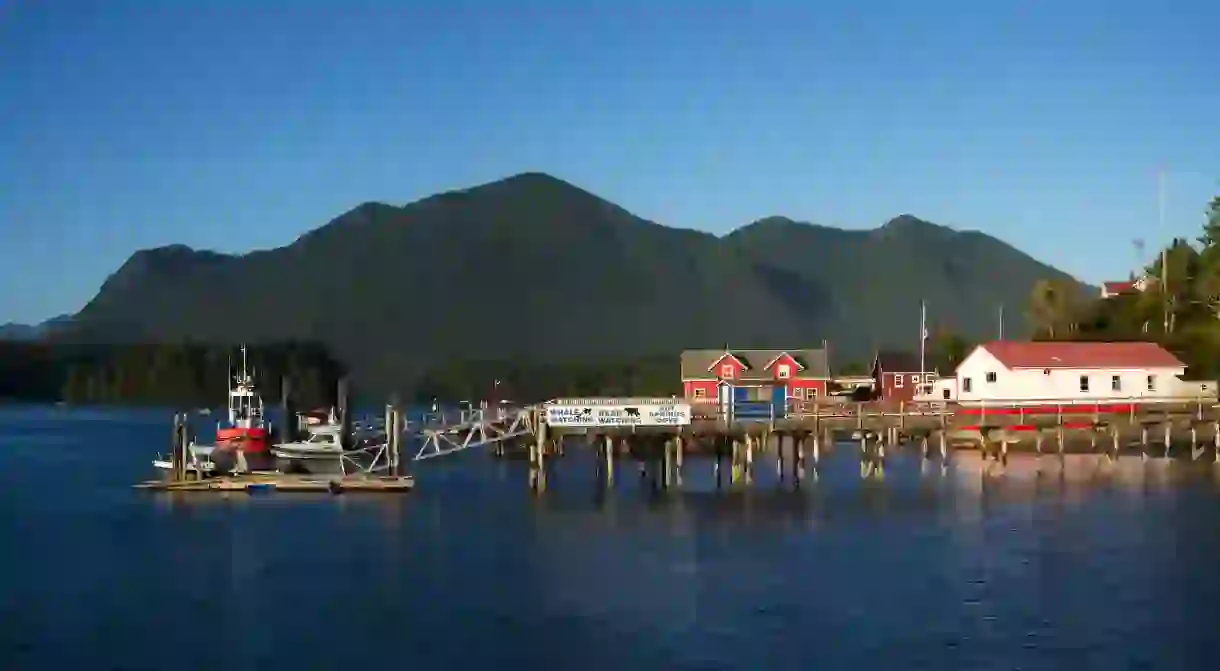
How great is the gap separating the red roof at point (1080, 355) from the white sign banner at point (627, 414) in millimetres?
27191

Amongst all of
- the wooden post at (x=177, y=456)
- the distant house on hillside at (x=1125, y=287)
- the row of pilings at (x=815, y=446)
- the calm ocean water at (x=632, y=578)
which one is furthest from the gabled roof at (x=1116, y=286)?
the wooden post at (x=177, y=456)

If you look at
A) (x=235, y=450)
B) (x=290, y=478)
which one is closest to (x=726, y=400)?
(x=290, y=478)

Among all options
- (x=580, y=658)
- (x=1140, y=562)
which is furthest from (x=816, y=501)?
(x=580, y=658)

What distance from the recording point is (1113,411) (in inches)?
2657

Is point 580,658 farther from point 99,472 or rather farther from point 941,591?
point 99,472

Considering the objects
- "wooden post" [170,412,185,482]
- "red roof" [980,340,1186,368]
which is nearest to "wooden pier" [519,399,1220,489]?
"red roof" [980,340,1186,368]

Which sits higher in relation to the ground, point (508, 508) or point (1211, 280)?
point (1211, 280)

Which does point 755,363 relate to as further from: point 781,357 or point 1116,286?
point 1116,286

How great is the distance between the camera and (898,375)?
346 ft

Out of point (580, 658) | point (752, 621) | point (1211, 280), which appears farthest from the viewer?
point (1211, 280)

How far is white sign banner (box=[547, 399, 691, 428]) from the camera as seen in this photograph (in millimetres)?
56750

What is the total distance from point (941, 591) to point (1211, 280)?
64.2 meters

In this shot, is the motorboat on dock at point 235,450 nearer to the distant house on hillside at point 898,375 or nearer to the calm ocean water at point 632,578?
the calm ocean water at point 632,578

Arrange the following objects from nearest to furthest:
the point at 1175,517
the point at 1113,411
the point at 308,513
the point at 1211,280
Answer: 1. the point at 1175,517
2. the point at 308,513
3. the point at 1113,411
4. the point at 1211,280
